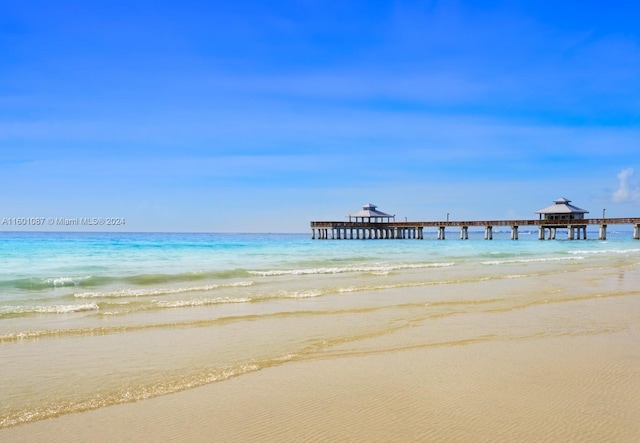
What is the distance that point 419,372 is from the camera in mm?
5613

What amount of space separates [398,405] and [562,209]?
65208 millimetres

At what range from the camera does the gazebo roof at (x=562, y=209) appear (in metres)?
62.7

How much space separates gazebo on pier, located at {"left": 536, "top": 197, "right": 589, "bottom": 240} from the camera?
6194 cm

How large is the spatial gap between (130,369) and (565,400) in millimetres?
4388

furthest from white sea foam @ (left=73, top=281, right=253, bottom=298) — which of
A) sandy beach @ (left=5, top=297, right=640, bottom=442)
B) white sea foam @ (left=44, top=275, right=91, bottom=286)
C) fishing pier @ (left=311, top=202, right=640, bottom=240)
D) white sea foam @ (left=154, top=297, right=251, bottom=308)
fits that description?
fishing pier @ (left=311, top=202, right=640, bottom=240)

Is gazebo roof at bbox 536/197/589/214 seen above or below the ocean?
above

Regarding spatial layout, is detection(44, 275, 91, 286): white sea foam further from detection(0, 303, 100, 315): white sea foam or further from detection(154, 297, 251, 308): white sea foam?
detection(154, 297, 251, 308): white sea foam

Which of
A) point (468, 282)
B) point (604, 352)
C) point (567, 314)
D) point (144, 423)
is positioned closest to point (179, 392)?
point (144, 423)

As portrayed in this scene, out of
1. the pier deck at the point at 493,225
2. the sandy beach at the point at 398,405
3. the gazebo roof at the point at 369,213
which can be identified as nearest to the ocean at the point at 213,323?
the sandy beach at the point at 398,405

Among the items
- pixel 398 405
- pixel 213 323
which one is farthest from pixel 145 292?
pixel 398 405

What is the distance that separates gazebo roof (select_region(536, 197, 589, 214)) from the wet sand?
203 ft

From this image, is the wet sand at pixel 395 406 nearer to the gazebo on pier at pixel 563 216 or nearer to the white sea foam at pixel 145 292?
the white sea foam at pixel 145 292

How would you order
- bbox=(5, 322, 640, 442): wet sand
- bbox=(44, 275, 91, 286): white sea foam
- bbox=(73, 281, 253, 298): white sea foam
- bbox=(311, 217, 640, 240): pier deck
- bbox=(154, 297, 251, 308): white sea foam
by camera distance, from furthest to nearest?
1. bbox=(311, 217, 640, 240): pier deck
2. bbox=(44, 275, 91, 286): white sea foam
3. bbox=(73, 281, 253, 298): white sea foam
4. bbox=(154, 297, 251, 308): white sea foam
5. bbox=(5, 322, 640, 442): wet sand

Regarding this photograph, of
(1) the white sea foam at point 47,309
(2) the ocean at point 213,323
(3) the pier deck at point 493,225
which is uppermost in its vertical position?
(3) the pier deck at point 493,225
